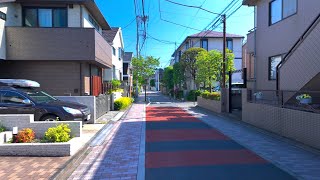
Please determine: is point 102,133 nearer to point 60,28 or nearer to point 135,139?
point 135,139

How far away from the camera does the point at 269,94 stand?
1170 centimetres

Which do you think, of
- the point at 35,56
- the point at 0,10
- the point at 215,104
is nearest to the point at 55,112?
the point at 35,56

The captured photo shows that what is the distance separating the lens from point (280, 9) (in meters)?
15.0

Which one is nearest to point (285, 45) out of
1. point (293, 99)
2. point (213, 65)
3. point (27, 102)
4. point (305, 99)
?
point (293, 99)

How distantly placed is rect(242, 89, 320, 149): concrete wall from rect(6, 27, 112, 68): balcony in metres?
8.76

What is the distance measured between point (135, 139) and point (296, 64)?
6208 millimetres

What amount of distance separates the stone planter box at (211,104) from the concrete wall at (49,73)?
8.82 meters

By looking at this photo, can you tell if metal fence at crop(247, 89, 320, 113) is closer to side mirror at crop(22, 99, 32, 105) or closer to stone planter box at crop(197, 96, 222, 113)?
stone planter box at crop(197, 96, 222, 113)

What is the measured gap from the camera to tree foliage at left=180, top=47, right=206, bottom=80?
119ft

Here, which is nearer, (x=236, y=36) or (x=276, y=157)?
(x=276, y=157)

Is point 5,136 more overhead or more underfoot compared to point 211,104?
more underfoot

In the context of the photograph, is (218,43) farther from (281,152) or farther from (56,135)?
(56,135)

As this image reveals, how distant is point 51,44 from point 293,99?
11961mm

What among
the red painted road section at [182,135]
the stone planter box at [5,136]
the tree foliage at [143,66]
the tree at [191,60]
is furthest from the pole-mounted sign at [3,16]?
the tree at [191,60]
